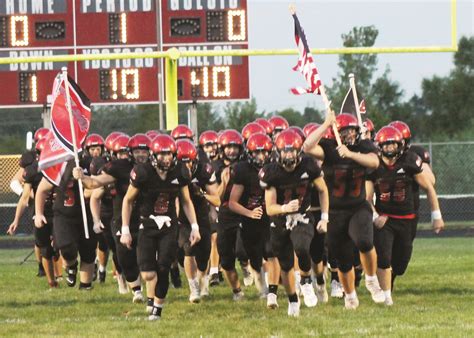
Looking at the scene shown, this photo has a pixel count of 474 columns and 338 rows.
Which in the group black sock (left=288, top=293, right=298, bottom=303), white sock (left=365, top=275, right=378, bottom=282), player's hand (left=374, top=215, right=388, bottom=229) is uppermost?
player's hand (left=374, top=215, right=388, bottom=229)

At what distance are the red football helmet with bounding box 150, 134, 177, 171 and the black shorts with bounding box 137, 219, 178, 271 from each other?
529 mm

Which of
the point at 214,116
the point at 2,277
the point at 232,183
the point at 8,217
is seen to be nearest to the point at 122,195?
the point at 232,183

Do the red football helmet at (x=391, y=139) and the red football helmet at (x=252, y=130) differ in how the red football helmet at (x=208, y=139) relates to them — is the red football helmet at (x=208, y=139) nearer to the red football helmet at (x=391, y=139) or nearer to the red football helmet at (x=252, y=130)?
the red football helmet at (x=252, y=130)

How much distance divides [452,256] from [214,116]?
27.4 metres

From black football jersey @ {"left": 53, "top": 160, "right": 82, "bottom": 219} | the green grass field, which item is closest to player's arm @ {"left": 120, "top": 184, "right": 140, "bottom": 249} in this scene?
the green grass field

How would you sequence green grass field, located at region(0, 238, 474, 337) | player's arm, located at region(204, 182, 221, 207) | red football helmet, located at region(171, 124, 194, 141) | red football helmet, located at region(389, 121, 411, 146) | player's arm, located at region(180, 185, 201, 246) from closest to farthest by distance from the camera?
green grass field, located at region(0, 238, 474, 337) → player's arm, located at region(180, 185, 201, 246) → red football helmet, located at region(389, 121, 411, 146) → player's arm, located at region(204, 182, 221, 207) → red football helmet, located at region(171, 124, 194, 141)

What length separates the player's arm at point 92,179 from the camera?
1314cm

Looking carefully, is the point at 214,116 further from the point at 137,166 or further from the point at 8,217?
the point at 137,166

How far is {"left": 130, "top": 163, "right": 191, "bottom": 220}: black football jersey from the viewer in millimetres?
12359

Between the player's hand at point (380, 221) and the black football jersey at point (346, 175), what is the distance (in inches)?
15.6

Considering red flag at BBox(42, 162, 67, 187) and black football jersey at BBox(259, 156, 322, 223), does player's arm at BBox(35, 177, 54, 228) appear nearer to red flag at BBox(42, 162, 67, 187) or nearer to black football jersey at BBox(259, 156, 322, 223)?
red flag at BBox(42, 162, 67, 187)

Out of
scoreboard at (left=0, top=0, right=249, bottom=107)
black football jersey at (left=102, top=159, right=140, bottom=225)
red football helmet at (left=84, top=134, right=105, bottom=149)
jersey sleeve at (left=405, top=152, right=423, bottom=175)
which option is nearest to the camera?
jersey sleeve at (left=405, top=152, right=423, bottom=175)

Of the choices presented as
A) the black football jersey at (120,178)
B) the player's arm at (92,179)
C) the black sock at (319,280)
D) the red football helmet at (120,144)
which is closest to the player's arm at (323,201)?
the black sock at (319,280)

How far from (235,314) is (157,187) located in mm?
1380
